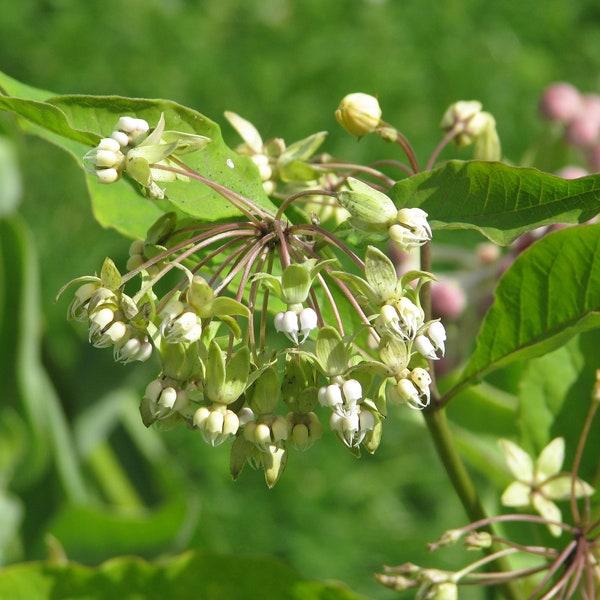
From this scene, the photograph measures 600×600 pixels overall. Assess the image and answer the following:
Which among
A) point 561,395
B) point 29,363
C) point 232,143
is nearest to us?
point 561,395

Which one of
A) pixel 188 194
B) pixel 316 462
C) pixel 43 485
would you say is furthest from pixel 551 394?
pixel 316 462

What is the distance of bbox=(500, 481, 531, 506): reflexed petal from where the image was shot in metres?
0.84

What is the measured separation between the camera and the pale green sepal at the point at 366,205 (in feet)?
2.16

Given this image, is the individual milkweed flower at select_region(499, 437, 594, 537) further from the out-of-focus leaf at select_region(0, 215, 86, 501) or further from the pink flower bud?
the out-of-focus leaf at select_region(0, 215, 86, 501)

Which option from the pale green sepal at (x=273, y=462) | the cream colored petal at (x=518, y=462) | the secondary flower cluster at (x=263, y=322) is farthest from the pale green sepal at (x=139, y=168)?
the cream colored petal at (x=518, y=462)

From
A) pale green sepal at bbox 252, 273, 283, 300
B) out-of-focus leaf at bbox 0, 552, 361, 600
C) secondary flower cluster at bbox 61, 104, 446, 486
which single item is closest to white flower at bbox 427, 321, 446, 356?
secondary flower cluster at bbox 61, 104, 446, 486

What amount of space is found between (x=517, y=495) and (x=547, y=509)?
0.03 metres

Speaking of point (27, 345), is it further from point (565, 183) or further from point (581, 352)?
point (565, 183)

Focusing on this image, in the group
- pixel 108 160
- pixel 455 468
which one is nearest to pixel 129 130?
pixel 108 160

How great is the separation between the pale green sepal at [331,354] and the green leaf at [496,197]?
4.6 inches

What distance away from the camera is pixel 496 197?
71cm

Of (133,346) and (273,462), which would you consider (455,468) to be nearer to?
(273,462)

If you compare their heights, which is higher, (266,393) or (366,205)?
(366,205)

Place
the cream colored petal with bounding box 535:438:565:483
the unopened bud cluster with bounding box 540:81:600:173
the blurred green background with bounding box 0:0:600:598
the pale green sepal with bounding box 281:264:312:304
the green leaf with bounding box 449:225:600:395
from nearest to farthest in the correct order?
the pale green sepal with bounding box 281:264:312:304 → the green leaf with bounding box 449:225:600:395 → the cream colored petal with bounding box 535:438:565:483 → the unopened bud cluster with bounding box 540:81:600:173 → the blurred green background with bounding box 0:0:600:598
